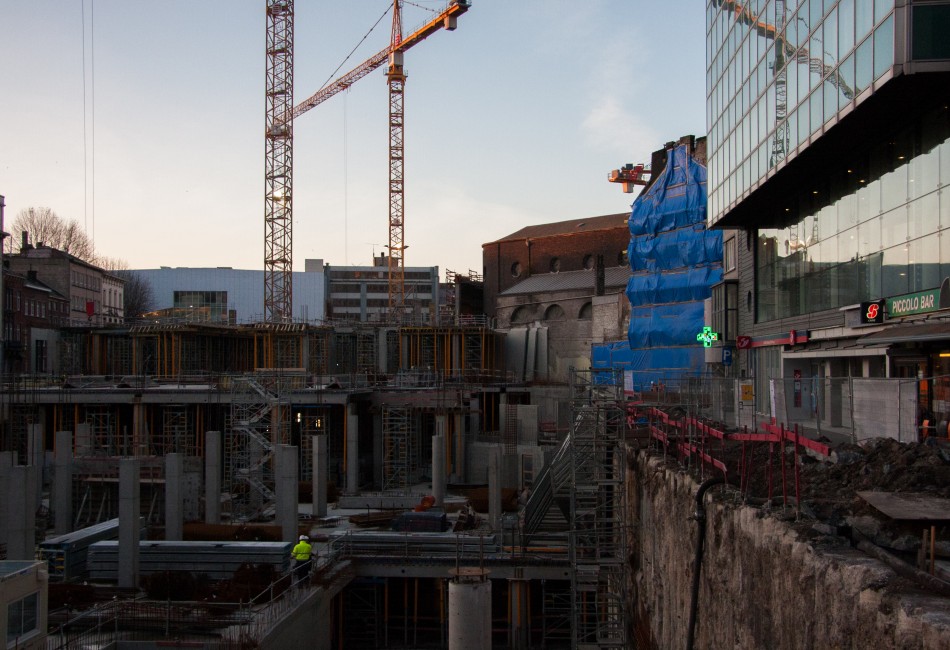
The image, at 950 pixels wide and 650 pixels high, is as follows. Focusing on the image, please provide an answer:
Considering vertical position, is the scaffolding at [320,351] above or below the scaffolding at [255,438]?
above

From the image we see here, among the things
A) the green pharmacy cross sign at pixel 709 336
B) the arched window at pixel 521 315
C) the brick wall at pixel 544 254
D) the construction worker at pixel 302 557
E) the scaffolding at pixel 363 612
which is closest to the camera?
the construction worker at pixel 302 557

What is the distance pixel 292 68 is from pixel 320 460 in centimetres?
4258

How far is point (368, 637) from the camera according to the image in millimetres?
23922

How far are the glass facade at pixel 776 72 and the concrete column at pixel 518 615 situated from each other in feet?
38.6

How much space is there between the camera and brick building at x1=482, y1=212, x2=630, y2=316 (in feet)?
218

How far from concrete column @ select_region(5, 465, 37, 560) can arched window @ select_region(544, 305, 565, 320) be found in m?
45.5

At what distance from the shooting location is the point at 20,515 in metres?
21.0

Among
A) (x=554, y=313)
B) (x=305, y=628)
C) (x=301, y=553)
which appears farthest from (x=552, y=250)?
(x=305, y=628)

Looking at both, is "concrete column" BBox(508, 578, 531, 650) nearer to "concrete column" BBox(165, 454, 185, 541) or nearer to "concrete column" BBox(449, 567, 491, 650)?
"concrete column" BBox(449, 567, 491, 650)

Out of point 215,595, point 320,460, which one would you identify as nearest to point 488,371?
point 320,460

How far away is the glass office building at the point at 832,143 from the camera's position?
553 inches

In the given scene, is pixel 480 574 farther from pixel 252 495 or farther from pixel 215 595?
pixel 252 495

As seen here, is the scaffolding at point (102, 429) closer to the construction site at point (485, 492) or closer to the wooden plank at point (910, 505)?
the construction site at point (485, 492)

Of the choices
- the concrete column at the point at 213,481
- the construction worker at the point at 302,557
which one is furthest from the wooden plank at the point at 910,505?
the concrete column at the point at 213,481
